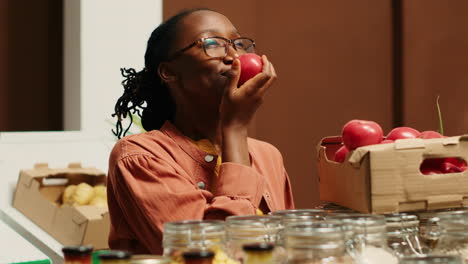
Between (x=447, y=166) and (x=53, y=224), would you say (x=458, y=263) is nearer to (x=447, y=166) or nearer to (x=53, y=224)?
(x=447, y=166)

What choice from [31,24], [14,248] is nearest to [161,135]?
[14,248]

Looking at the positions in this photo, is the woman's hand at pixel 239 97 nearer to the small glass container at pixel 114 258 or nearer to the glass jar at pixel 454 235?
the glass jar at pixel 454 235

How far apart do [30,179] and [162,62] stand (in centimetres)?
74

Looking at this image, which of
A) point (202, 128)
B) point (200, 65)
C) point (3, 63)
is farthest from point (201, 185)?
point (3, 63)

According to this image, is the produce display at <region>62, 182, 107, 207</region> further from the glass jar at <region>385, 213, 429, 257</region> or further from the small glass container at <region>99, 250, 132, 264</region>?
the small glass container at <region>99, 250, 132, 264</region>

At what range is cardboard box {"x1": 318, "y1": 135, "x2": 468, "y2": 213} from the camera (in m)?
1.08

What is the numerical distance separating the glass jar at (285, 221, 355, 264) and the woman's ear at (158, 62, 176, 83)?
3.76ft

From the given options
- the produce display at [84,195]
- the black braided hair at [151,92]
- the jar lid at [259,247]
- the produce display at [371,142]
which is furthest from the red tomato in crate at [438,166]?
the produce display at [84,195]

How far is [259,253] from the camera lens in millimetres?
755

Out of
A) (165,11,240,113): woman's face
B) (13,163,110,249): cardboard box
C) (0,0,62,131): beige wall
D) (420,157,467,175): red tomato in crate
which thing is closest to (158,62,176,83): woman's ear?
(165,11,240,113): woman's face

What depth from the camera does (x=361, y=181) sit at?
1090 mm

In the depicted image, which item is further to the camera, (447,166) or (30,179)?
(30,179)

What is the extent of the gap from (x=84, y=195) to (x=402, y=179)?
151 centimetres

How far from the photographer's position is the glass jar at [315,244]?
2.64 feet
